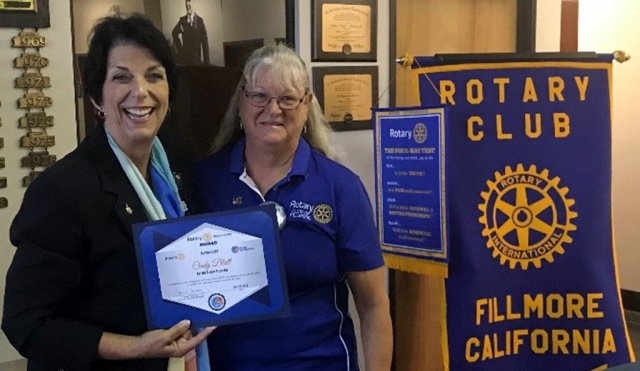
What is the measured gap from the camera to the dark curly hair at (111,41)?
55.1 inches

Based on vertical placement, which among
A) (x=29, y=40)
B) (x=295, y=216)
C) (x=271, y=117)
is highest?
(x=29, y=40)

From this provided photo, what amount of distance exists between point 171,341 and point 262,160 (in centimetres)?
53

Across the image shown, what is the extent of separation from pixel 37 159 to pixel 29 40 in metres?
0.36

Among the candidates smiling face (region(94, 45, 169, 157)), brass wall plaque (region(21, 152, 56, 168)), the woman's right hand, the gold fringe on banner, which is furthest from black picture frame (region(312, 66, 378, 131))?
the woman's right hand

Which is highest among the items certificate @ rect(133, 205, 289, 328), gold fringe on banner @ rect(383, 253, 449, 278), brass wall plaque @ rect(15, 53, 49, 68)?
brass wall plaque @ rect(15, 53, 49, 68)

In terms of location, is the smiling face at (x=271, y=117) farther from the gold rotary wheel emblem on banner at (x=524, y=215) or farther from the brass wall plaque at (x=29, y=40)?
the gold rotary wheel emblem on banner at (x=524, y=215)

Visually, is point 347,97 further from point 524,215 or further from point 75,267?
point 75,267

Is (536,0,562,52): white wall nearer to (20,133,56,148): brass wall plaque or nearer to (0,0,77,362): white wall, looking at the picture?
(0,0,77,362): white wall

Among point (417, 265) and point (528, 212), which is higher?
point (528, 212)

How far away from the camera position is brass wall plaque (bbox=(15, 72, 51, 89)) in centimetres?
205

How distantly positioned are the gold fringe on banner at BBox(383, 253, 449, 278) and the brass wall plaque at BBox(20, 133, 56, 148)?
1217 mm

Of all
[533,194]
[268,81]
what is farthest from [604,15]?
[268,81]

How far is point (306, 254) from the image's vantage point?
1.62 m

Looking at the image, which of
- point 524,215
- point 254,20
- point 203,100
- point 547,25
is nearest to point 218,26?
point 254,20
